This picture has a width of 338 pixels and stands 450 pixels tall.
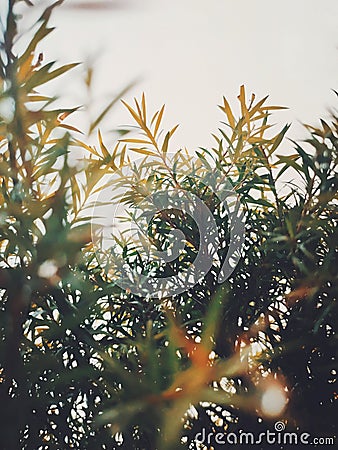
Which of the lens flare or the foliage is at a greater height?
the foliage

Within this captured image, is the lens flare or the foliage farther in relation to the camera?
the lens flare

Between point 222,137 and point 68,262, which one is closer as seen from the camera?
point 68,262

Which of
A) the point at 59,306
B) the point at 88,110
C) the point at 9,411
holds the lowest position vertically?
the point at 9,411

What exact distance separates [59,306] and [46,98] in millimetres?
184

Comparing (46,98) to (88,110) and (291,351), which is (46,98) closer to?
(88,110)

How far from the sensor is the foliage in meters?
0.39

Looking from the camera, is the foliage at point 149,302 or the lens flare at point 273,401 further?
the lens flare at point 273,401

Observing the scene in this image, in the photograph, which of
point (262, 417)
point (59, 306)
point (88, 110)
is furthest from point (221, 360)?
point (88, 110)

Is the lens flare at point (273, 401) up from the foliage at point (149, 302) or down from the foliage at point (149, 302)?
down

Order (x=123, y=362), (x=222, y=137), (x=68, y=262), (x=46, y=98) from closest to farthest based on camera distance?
(x=68, y=262), (x=46, y=98), (x=123, y=362), (x=222, y=137)

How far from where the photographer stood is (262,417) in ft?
1.75

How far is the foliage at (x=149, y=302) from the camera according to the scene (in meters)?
0.39

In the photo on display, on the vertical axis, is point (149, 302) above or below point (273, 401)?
above

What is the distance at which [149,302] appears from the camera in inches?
24.4
